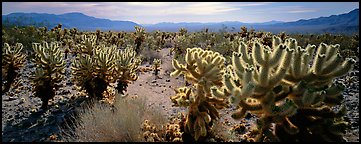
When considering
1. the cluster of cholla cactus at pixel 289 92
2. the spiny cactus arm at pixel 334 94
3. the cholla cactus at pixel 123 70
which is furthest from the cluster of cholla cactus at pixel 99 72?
the spiny cactus arm at pixel 334 94

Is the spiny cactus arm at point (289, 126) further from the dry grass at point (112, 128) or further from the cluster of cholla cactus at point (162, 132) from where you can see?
the dry grass at point (112, 128)

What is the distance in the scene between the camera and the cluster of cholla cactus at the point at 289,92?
11.4ft

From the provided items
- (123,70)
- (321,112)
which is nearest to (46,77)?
(123,70)

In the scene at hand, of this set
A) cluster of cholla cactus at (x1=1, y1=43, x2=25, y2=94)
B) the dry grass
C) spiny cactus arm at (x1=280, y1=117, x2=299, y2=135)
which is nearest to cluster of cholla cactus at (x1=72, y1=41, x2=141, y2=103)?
the dry grass

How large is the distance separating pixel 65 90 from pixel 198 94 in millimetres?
4751

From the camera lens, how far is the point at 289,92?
141 inches

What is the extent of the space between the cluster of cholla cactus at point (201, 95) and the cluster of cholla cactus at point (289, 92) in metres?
0.50

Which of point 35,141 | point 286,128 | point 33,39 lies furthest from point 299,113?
point 33,39

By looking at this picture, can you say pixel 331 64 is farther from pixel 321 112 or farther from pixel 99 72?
pixel 99 72

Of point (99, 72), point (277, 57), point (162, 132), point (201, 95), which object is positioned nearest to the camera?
point (277, 57)

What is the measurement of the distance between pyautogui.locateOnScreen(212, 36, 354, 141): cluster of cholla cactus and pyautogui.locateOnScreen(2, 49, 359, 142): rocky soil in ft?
2.93

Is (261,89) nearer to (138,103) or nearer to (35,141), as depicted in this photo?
(138,103)

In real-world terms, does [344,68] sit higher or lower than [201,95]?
higher

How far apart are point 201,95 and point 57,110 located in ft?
10.9
